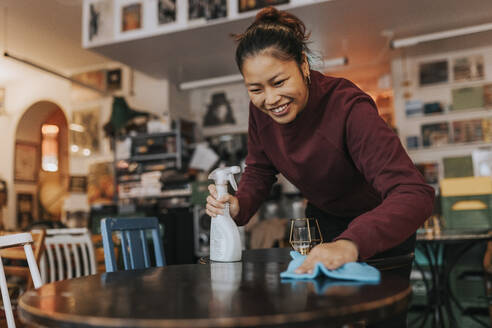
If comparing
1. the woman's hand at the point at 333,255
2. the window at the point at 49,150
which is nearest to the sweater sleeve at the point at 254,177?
the woman's hand at the point at 333,255

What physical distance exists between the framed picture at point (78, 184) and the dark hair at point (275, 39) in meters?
6.99

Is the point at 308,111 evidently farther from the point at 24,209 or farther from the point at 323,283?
the point at 24,209

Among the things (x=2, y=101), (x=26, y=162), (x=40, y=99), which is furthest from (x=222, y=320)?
(x=2, y=101)

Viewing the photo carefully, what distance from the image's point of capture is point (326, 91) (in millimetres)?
1314

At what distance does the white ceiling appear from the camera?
16.8ft

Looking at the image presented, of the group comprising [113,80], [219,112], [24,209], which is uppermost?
[113,80]

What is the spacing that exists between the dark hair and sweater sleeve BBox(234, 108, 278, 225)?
0.31m

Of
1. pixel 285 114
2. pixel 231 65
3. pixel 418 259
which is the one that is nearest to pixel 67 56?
pixel 231 65

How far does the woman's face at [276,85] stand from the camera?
3.94 ft

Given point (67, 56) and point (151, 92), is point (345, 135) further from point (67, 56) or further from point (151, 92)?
point (67, 56)

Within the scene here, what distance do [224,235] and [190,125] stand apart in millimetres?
6496

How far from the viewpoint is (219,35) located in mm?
5641

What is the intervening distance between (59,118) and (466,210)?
8697 millimetres

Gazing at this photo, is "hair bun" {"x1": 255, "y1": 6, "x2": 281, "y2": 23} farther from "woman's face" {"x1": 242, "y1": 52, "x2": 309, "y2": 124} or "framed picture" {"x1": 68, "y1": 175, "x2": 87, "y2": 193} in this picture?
"framed picture" {"x1": 68, "y1": 175, "x2": 87, "y2": 193}
